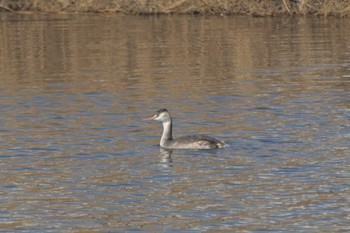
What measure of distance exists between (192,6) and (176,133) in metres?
25.5

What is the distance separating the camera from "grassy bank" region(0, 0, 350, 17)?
41375 millimetres

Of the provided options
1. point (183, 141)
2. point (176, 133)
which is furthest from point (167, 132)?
point (176, 133)

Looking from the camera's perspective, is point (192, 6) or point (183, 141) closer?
point (183, 141)

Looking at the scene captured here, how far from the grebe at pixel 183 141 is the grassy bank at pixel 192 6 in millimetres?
24162

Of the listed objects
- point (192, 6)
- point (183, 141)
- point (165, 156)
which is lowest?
point (165, 156)

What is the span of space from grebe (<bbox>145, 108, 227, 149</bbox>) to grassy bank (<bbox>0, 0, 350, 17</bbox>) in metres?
24.2

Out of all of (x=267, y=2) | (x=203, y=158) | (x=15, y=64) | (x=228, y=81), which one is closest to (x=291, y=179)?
(x=203, y=158)

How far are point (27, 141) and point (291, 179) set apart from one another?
504cm

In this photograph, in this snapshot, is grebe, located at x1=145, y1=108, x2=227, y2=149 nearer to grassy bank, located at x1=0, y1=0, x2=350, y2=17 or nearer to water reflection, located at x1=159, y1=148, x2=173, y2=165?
water reflection, located at x1=159, y1=148, x2=173, y2=165

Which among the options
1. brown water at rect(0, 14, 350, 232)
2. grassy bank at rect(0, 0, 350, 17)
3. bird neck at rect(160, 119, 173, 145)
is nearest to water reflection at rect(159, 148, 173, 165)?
brown water at rect(0, 14, 350, 232)

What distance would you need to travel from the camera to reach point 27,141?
56.9ft

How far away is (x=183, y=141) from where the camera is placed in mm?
16828

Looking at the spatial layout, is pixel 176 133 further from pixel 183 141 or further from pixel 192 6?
pixel 192 6

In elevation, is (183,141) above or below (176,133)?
above
